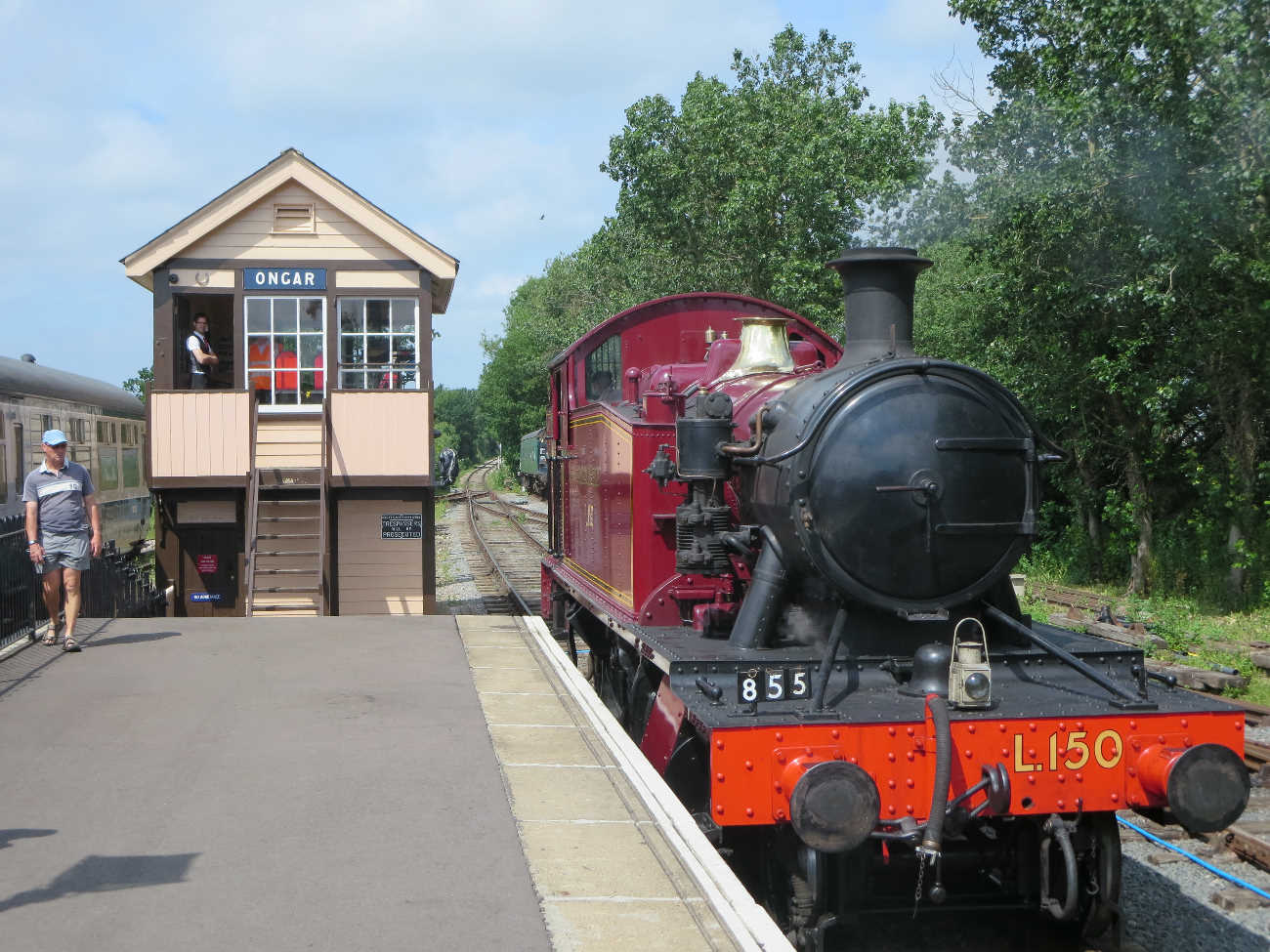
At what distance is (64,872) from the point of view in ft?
12.9

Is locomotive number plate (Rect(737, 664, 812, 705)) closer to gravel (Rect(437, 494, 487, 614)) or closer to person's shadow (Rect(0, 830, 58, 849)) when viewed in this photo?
person's shadow (Rect(0, 830, 58, 849))

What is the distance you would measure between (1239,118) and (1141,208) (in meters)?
1.64

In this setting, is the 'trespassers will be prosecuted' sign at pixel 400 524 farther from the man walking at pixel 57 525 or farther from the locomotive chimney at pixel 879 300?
the locomotive chimney at pixel 879 300

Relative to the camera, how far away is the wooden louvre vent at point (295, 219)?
12.9 meters

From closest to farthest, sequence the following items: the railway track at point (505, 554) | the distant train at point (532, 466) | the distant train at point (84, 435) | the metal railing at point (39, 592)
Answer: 1. the metal railing at point (39, 592)
2. the distant train at point (84, 435)
3. the railway track at point (505, 554)
4. the distant train at point (532, 466)

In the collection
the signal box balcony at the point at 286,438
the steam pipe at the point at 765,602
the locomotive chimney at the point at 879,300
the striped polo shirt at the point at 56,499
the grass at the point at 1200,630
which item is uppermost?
the locomotive chimney at the point at 879,300

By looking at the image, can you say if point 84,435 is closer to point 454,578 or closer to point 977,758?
point 454,578

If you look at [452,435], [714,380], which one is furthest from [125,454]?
[452,435]

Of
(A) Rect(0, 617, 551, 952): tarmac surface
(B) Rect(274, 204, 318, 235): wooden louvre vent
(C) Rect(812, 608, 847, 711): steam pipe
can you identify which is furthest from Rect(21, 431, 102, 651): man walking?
(B) Rect(274, 204, 318, 235): wooden louvre vent

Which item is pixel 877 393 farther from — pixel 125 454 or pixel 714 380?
pixel 125 454

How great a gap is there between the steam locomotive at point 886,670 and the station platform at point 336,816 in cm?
57

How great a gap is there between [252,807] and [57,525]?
13.9 ft

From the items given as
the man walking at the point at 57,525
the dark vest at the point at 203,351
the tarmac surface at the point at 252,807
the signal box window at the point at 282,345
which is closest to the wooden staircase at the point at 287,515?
the signal box window at the point at 282,345

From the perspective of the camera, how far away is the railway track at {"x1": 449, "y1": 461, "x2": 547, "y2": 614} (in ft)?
54.1
